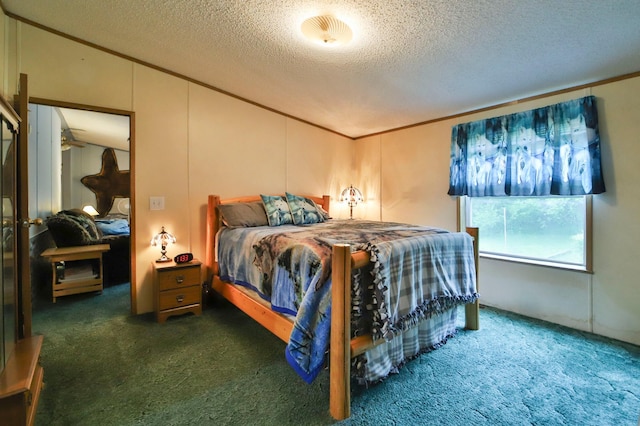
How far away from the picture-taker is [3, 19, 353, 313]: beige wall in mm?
2432

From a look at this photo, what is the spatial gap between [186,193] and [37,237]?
1.33m

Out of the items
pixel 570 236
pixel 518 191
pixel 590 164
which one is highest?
pixel 590 164

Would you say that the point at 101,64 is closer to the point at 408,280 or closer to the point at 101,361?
the point at 101,361

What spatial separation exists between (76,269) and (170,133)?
1.75m

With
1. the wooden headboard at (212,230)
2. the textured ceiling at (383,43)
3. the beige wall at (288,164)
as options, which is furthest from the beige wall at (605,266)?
the wooden headboard at (212,230)

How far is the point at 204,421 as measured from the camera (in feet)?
4.79

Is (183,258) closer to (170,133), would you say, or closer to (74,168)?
(170,133)

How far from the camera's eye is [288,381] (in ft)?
5.89

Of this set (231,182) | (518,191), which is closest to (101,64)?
(231,182)

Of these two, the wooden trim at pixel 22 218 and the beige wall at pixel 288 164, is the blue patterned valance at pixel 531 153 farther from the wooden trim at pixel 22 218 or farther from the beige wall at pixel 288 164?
the wooden trim at pixel 22 218

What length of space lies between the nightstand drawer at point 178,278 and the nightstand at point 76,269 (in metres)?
0.93

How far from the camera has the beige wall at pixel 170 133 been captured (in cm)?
243

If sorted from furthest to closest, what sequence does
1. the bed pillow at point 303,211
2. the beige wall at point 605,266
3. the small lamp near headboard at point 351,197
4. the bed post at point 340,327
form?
the small lamp near headboard at point 351,197 < the bed pillow at point 303,211 < the beige wall at point 605,266 < the bed post at point 340,327

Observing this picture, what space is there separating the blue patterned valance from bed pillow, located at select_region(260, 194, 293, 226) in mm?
1906
